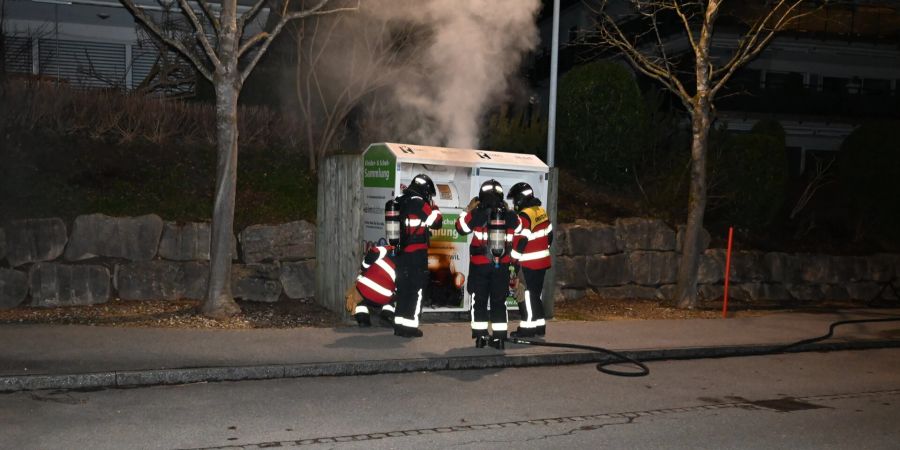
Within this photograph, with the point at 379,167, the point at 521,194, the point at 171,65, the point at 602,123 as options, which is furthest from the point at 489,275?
the point at 171,65

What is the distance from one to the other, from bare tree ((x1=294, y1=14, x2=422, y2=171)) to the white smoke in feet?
0.09

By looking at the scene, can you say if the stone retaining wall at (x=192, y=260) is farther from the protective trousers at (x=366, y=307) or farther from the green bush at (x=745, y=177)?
the green bush at (x=745, y=177)

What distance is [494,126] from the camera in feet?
55.2

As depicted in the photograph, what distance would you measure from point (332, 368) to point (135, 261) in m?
4.28

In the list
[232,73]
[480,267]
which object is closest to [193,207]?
[232,73]

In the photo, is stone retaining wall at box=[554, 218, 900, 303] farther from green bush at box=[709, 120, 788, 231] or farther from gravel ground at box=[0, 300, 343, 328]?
gravel ground at box=[0, 300, 343, 328]

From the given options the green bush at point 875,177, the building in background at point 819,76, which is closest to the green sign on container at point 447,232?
the green bush at point 875,177

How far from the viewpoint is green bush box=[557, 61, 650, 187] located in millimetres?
16156

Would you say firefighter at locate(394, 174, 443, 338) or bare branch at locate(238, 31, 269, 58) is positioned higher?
bare branch at locate(238, 31, 269, 58)

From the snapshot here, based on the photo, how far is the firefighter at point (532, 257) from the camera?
10.1 meters

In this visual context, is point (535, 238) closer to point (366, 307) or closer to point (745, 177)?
point (366, 307)

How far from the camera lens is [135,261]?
1123cm

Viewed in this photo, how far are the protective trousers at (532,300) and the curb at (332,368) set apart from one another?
2.57 ft

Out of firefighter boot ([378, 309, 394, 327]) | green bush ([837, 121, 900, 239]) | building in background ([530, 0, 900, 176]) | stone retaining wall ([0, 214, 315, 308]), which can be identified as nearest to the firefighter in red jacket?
firefighter boot ([378, 309, 394, 327])
